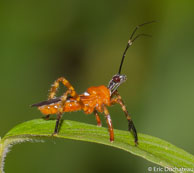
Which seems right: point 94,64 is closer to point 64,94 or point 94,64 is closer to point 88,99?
point 88,99

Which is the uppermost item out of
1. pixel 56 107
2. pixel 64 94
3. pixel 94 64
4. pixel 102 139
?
pixel 94 64

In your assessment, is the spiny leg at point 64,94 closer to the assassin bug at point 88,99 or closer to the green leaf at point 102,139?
the assassin bug at point 88,99

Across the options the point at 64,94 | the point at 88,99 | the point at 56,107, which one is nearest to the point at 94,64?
the point at 88,99

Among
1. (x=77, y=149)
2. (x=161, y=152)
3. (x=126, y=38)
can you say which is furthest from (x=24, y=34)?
(x=161, y=152)

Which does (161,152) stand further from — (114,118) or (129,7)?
(129,7)

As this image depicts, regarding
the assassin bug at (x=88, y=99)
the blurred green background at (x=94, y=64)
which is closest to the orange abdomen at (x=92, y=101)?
the assassin bug at (x=88, y=99)

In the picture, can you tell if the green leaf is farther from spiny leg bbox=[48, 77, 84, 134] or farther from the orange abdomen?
the orange abdomen

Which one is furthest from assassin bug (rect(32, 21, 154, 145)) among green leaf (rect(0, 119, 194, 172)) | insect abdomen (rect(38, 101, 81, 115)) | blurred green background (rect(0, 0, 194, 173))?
blurred green background (rect(0, 0, 194, 173))

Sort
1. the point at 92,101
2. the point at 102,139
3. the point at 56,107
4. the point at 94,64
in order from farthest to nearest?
the point at 94,64
the point at 92,101
the point at 56,107
the point at 102,139
